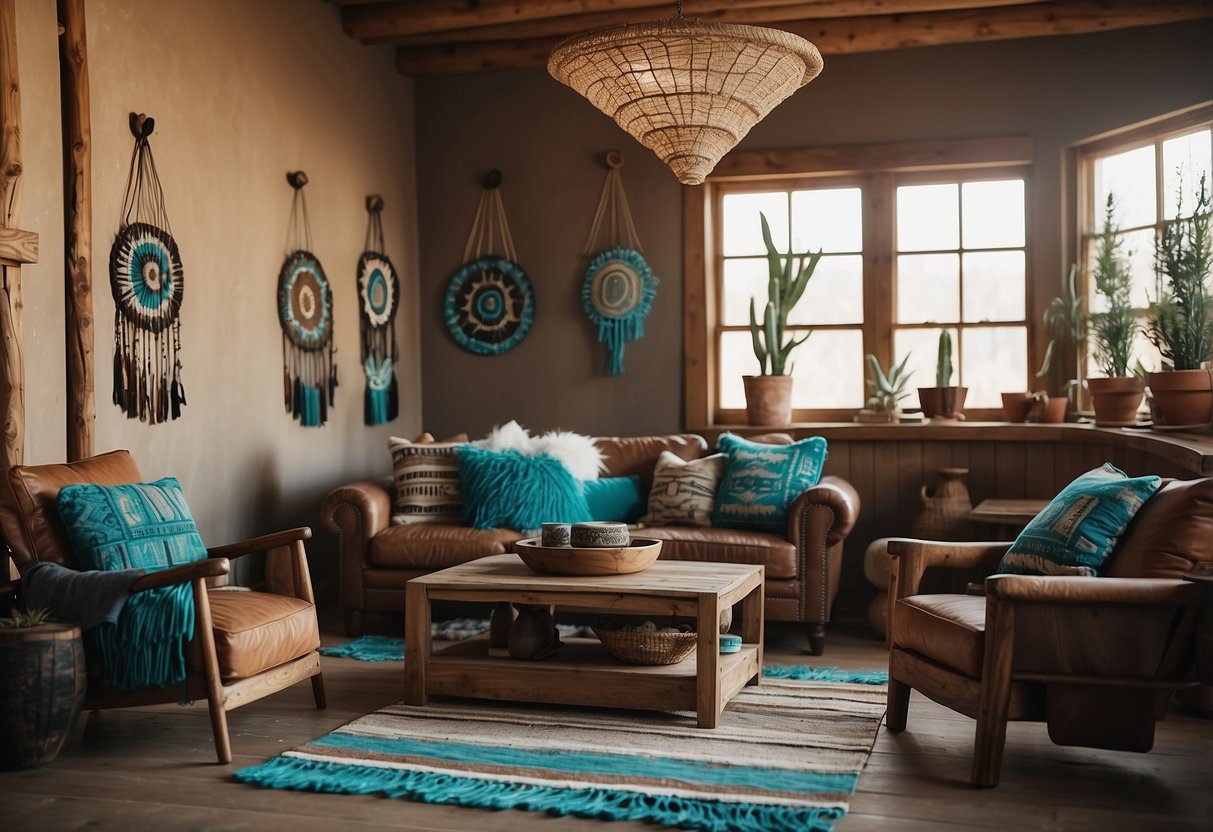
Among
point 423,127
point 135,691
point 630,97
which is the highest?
point 423,127

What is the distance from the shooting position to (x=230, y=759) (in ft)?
10.0

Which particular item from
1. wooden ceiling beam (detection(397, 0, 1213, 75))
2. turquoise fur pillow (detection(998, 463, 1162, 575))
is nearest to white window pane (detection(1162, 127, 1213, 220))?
wooden ceiling beam (detection(397, 0, 1213, 75))

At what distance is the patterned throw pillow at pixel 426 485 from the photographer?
191 inches

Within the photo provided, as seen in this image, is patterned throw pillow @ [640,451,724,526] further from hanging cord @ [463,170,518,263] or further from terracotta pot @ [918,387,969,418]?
hanging cord @ [463,170,518,263]

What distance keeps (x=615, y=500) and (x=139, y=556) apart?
225 centimetres

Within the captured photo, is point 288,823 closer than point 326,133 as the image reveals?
Yes

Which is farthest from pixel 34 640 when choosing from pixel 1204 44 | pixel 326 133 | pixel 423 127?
pixel 1204 44

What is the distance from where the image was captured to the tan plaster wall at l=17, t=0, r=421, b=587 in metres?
3.66

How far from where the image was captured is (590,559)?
140 inches

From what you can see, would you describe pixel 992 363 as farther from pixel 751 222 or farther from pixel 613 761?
pixel 613 761

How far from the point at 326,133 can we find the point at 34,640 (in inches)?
125

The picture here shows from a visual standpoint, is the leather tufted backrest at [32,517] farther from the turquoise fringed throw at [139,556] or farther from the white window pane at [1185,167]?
the white window pane at [1185,167]

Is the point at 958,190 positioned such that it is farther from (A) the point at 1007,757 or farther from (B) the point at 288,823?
(B) the point at 288,823

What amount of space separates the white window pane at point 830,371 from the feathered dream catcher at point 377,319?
209 cm
